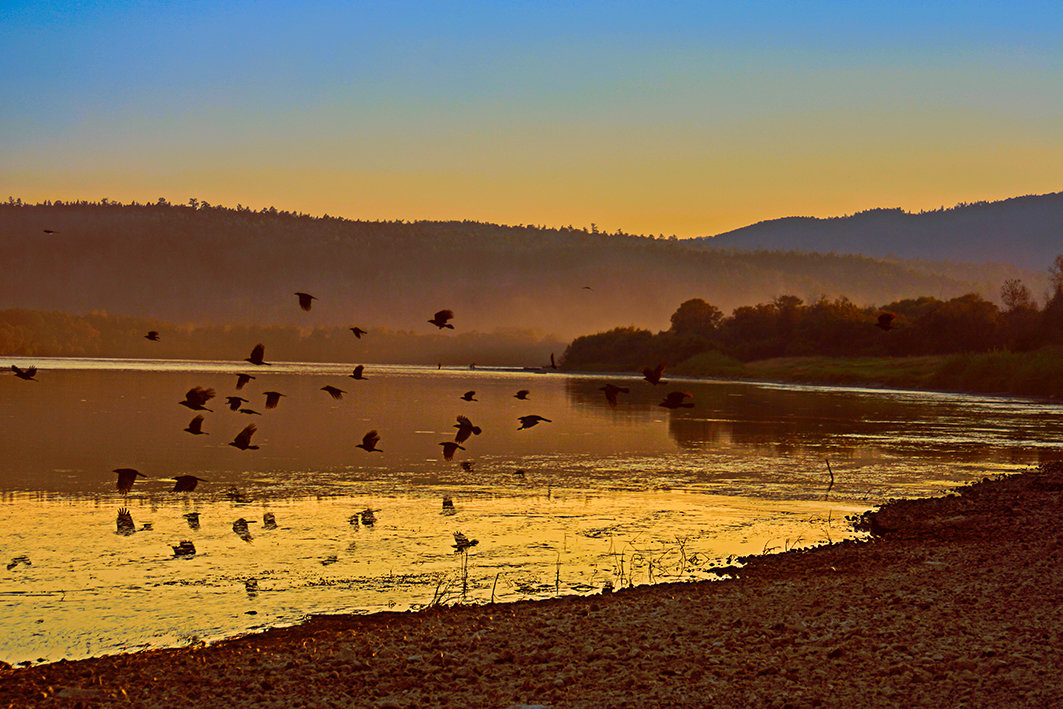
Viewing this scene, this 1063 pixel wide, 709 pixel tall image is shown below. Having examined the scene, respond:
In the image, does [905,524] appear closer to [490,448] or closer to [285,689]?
[285,689]

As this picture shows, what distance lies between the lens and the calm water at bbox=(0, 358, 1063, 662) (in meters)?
17.4

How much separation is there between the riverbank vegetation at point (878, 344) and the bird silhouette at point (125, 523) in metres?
66.8

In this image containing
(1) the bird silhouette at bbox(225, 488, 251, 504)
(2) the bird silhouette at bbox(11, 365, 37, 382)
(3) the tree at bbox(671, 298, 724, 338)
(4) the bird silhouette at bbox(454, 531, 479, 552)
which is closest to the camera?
(4) the bird silhouette at bbox(454, 531, 479, 552)

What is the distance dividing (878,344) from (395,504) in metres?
120

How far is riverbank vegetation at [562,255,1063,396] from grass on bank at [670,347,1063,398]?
0.13 m

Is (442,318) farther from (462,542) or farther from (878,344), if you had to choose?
(878,344)

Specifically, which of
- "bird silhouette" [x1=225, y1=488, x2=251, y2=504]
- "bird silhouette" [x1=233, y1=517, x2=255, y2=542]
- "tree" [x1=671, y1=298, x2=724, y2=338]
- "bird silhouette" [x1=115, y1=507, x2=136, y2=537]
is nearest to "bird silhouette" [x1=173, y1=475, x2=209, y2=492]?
"bird silhouette" [x1=225, y1=488, x2=251, y2=504]

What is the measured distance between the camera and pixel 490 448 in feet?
147

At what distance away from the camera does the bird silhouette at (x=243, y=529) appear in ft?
74.4

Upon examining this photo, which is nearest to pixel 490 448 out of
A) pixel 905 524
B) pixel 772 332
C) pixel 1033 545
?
pixel 905 524

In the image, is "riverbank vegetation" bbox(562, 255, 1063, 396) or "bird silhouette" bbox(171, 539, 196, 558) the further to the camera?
"riverbank vegetation" bbox(562, 255, 1063, 396)

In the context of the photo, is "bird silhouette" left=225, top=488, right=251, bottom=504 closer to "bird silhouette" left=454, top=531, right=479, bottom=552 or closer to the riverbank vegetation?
"bird silhouette" left=454, top=531, right=479, bottom=552

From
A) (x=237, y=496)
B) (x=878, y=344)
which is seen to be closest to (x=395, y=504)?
(x=237, y=496)

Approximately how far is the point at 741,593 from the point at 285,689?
7.76 m
